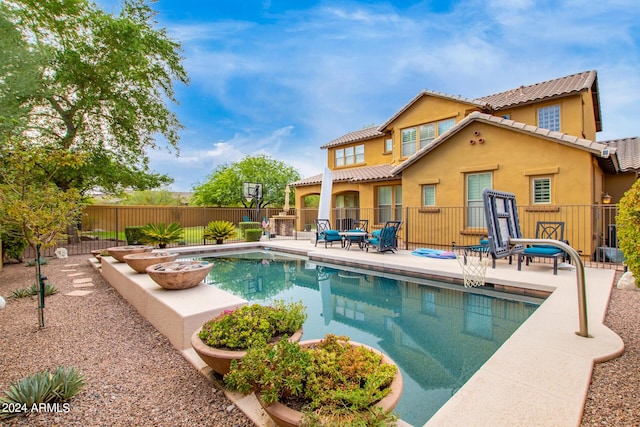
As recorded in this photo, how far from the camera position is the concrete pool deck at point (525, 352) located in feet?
7.57

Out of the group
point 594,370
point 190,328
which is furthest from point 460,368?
point 190,328

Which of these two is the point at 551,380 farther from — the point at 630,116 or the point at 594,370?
the point at 630,116

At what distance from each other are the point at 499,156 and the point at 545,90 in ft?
14.8

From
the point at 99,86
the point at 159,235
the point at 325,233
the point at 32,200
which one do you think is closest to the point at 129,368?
the point at 32,200

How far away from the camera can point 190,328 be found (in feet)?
12.3

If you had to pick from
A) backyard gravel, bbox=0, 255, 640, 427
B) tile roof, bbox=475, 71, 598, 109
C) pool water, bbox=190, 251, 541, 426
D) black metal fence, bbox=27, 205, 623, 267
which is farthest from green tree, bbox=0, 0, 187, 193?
tile roof, bbox=475, 71, 598, 109

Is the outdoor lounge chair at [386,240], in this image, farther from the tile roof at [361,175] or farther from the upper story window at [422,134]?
the upper story window at [422,134]

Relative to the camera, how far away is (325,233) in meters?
12.8

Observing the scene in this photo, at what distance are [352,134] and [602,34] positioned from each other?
483 inches

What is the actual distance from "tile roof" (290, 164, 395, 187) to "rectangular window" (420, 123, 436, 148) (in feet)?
7.16

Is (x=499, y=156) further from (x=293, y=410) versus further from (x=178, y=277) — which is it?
(x=293, y=410)

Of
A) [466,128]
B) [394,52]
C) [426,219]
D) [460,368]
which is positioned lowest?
[460,368]

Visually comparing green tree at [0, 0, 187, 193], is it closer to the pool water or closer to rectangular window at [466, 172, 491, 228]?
the pool water

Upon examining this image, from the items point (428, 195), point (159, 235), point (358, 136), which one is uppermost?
point (358, 136)
